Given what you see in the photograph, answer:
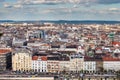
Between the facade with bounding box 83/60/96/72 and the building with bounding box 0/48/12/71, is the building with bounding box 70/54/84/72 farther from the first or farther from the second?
the building with bounding box 0/48/12/71

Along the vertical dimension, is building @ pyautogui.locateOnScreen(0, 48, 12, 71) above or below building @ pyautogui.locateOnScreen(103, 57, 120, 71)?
above

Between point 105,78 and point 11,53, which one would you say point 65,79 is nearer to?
point 105,78

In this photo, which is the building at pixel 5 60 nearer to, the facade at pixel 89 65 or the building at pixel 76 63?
the building at pixel 76 63

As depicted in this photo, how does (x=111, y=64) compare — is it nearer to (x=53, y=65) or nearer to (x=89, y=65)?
(x=89, y=65)

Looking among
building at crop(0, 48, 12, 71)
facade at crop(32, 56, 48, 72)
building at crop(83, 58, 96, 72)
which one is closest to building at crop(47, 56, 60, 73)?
facade at crop(32, 56, 48, 72)

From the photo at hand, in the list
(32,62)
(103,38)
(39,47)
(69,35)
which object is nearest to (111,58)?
(32,62)

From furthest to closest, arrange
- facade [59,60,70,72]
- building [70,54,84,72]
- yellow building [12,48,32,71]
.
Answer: yellow building [12,48,32,71]
building [70,54,84,72]
facade [59,60,70,72]

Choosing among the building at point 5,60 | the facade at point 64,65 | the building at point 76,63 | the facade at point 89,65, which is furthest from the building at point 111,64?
the building at point 5,60

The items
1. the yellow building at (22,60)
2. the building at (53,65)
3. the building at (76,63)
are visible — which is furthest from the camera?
the yellow building at (22,60)
